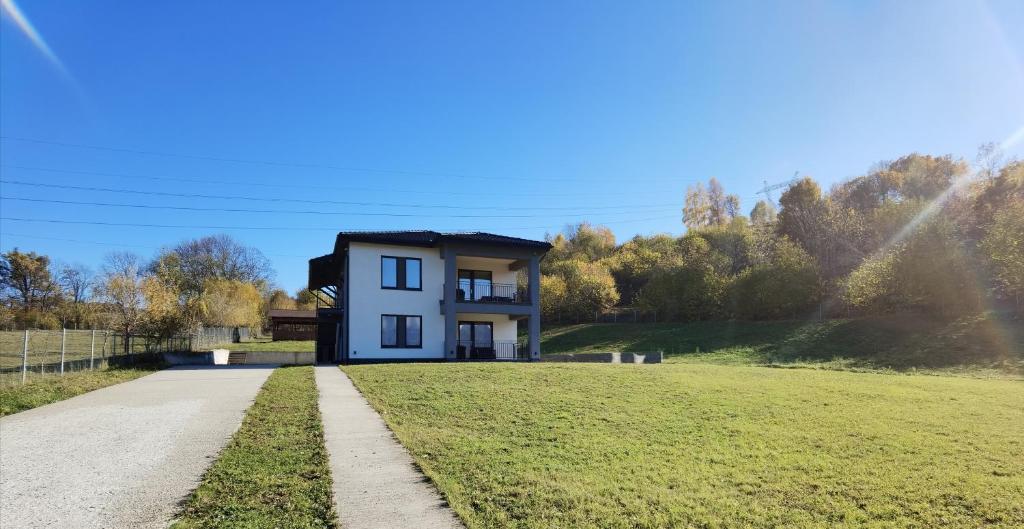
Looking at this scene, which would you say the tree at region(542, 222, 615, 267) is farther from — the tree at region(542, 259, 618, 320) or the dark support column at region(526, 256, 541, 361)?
the dark support column at region(526, 256, 541, 361)

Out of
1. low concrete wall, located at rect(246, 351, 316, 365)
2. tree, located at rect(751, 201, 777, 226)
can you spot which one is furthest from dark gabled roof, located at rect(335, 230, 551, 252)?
tree, located at rect(751, 201, 777, 226)

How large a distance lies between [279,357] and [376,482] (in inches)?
1156

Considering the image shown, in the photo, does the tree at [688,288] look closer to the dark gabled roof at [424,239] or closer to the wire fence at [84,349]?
the dark gabled roof at [424,239]

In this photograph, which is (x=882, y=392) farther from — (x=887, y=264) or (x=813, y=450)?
(x=887, y=264)

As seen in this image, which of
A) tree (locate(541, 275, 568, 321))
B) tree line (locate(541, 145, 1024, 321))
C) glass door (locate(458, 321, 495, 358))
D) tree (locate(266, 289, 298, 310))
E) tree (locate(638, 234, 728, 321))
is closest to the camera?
glass door (locate(458, 321, 495, 358))

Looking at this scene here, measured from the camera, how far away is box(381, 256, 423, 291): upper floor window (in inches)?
972

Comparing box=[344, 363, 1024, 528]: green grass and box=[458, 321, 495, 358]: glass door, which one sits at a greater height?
box=[458, 321, 495, 358]: glass door

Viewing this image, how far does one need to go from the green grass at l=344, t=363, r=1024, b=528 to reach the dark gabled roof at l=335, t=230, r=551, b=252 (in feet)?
40.3

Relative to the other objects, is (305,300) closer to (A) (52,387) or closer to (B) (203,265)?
(B) (203,265)

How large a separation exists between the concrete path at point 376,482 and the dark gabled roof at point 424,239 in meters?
14.9

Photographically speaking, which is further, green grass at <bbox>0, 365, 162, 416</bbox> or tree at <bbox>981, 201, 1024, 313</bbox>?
tree at <bbox>981, 201, 1024, 313</bbox>

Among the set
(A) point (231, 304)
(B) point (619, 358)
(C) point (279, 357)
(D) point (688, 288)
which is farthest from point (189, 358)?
(D) point (688, 288)

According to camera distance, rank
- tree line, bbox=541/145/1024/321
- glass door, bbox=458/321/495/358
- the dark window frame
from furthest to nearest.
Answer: tree line, bbox=541/145/1024/321
the dark window frame
glass door, bbox=458/321/495/358

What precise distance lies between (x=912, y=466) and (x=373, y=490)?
19.5ft
